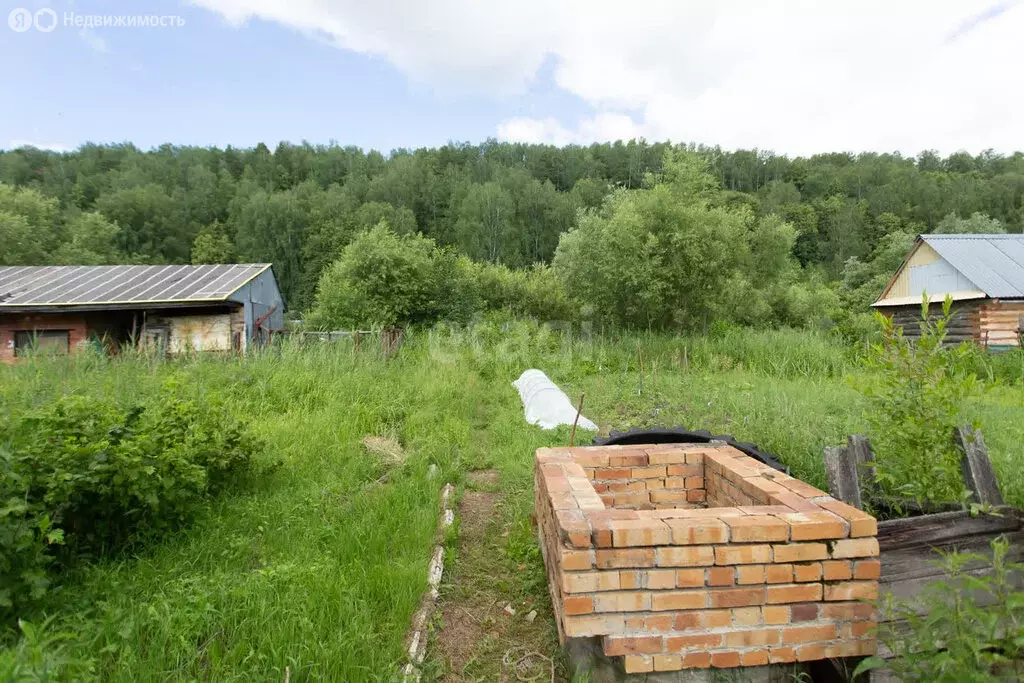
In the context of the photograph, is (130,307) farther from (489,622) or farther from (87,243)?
(87,243)

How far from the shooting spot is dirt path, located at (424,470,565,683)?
239 cm

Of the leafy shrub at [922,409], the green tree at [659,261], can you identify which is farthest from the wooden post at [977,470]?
the green tree at [659,261]

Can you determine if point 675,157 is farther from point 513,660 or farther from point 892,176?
point 892,176

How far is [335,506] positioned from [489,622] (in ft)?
5.15

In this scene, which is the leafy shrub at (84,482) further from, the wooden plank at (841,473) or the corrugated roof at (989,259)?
the corrugated roof at (989,259)

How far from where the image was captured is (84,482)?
8.34 ft

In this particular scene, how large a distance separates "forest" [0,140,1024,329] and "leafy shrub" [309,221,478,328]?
0.31 feet

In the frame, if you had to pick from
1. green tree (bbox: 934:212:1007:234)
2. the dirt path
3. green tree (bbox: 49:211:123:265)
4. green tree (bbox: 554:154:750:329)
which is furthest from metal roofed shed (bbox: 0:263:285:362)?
green tree (bbox: 934:212:1007:234)

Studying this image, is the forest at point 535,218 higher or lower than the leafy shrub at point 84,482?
higher

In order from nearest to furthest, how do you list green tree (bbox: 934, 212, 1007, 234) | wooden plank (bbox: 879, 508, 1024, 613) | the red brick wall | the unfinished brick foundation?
the unfinished brick foundation < wooden plank (bbox: 879, 508, 1024, 613) < the red brick wall < green tree (bbox: 934, 212, 1007, 234)

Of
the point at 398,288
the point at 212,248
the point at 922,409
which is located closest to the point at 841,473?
the point at 922,409

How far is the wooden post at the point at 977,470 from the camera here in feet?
7.64

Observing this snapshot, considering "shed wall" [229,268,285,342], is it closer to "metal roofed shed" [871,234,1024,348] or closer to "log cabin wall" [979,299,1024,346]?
"metal roofed shed" [871,234,1024,348]

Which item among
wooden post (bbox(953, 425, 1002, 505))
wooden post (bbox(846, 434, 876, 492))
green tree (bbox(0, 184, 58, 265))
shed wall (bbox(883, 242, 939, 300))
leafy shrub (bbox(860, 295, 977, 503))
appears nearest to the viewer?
wooden post (bbox(953, 425, 1002, 505))
